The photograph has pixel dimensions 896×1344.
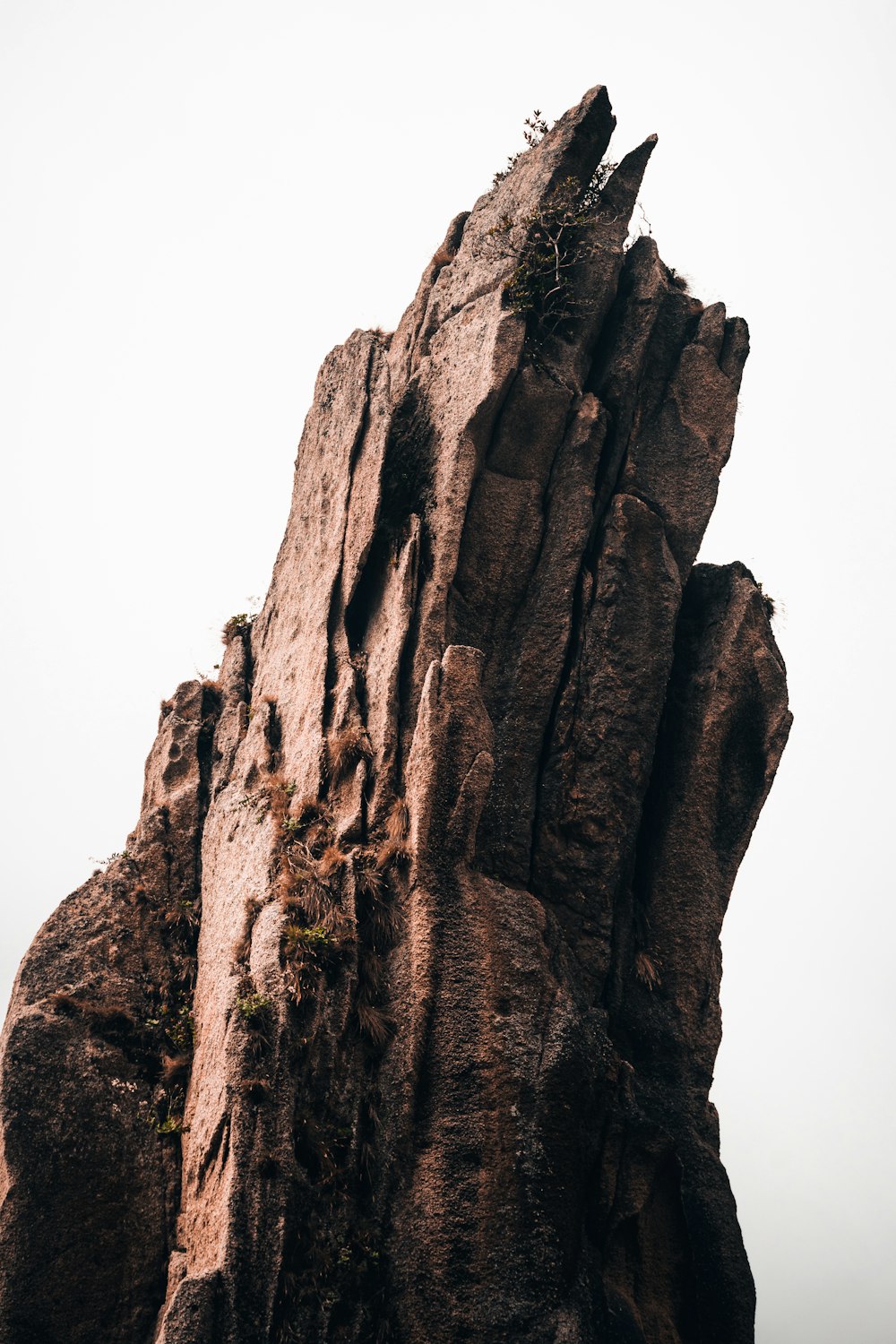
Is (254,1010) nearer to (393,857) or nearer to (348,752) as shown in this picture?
(393,857)

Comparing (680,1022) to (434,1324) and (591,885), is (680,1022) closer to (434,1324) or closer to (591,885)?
(591,885)

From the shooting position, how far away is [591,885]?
934 inches

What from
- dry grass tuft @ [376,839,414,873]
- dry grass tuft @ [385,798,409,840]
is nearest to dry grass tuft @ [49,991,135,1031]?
dry grass tuft @ [376,839,414,873]

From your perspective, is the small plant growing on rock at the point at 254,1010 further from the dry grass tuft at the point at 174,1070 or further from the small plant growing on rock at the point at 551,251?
the small plant growing on rock at the point at 551,251

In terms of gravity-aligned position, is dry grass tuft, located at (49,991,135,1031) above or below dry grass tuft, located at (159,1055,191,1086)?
above

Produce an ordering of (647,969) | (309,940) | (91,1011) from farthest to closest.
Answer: (647,969), (91,1011), (309,940)

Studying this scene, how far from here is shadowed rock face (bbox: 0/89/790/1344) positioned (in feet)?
64.2

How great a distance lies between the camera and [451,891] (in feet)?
70.6

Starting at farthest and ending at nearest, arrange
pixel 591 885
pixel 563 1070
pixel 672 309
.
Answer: pixel 672 309 → pixel 591 885 → pixel 563 1070

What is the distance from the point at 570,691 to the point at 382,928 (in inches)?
260

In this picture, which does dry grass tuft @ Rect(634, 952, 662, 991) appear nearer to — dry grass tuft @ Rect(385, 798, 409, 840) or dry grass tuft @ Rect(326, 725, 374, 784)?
dry grass tuft @ Rect(385, 798, 409, 840)

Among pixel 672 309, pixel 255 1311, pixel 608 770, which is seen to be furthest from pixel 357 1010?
pixel 672 309

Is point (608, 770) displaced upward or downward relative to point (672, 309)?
downward

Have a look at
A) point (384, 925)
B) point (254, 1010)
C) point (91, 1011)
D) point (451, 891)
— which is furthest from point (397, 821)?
point (91, 1011)
